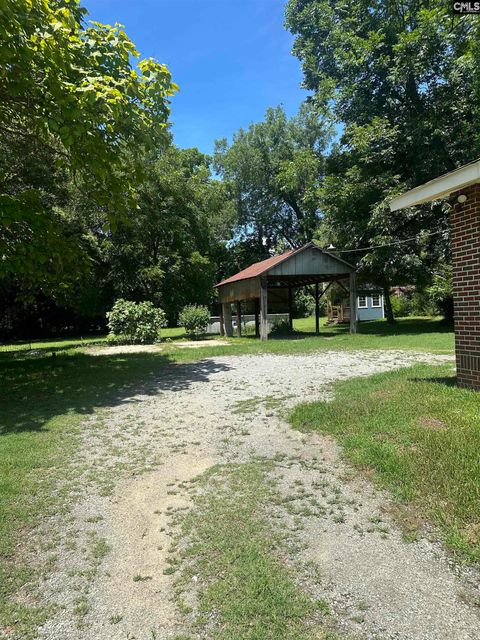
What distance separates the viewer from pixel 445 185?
5477 mm

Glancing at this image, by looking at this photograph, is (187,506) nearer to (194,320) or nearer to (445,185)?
(445,185)

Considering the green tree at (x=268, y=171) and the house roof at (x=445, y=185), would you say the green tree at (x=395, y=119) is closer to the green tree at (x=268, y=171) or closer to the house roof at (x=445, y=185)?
the house roof at (x=445, y=185)

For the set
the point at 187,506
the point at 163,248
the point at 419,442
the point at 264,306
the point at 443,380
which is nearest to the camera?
the point at 187,506

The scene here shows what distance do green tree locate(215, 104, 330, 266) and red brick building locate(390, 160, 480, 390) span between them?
3287cm

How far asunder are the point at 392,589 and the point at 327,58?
28.3 m

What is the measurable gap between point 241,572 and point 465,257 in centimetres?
493

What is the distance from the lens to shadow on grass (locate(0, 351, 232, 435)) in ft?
21.6

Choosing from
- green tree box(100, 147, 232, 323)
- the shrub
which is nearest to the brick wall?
the shrub

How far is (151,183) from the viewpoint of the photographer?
25.1m

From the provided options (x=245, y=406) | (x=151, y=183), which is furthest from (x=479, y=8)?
(x=151, y=183)

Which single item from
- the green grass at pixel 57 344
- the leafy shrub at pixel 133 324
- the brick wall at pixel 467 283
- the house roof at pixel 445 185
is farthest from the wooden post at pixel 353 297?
the brick wall at pixel 467 283

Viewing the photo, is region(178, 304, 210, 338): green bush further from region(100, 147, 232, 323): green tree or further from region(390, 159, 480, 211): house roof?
region(390, 159, 480, 211): house roof

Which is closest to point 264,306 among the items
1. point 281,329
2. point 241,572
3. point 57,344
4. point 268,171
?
point 281,329

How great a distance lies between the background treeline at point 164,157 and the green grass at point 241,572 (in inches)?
214
